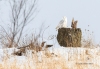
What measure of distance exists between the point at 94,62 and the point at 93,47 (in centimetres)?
131

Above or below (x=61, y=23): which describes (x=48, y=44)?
below

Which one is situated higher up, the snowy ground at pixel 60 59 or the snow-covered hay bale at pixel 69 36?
the snow-covered hay bale at pixel 69 36

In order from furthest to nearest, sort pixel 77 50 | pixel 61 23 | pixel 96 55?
1. pixel 61 23
2. pixel 77 50
3. pixel 96 55

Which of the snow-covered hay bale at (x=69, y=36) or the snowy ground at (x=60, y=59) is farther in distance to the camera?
the snow-covered hay bale at (x=69, y=36)

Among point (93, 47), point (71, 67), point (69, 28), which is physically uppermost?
point (69, 28)

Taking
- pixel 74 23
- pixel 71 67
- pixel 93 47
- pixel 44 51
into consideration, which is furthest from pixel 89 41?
pixel 71 67

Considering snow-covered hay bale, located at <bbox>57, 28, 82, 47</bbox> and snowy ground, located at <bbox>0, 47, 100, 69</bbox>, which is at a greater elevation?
snow-covered hay bale, located at <bbox>57, 28, 82, 47</bbox>

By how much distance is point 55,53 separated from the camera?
558cm

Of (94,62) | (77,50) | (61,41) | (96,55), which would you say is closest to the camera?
(94,62)

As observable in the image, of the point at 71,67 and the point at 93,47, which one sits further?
the point at 93,47

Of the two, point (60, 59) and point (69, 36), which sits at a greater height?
point (69, 36)

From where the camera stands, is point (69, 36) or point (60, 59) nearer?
point (60, 59)

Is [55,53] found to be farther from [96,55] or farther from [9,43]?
[9,43]

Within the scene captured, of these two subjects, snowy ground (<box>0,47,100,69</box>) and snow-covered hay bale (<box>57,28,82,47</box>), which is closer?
snowy ground (<box>0,47,100,69</box>)
